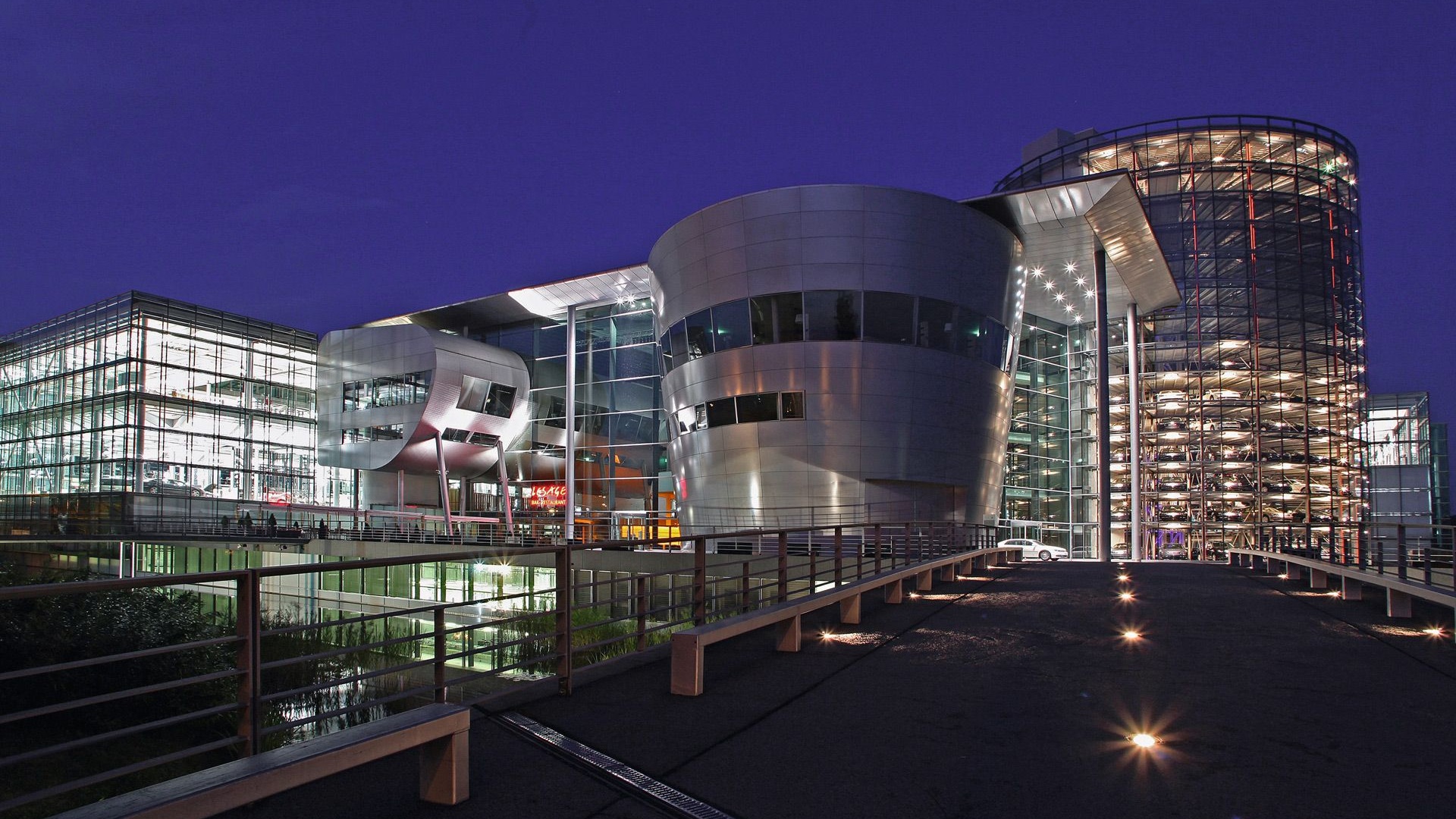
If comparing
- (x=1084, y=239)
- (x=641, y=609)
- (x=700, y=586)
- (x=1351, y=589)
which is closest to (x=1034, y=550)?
(x=1084, y=239)

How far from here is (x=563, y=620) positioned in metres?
7.24

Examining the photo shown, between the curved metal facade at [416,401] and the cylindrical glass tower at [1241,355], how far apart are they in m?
32.7

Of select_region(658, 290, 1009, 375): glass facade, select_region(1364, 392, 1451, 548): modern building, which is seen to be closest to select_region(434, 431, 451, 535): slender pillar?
select_region(658, 290, 1009, 375): glass facade

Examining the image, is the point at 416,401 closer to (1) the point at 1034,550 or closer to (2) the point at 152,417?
(2) the point at 152,417

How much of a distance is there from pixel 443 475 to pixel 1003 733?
42.8 m

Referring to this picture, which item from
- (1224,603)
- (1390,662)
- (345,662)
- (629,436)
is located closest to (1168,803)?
(1390,662)

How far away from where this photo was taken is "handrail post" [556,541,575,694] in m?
7.15

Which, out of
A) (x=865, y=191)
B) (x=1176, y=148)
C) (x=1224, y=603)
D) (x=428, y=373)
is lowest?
(x=1224, y=603)

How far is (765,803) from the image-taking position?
478 cm

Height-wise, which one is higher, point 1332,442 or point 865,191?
point 865,191

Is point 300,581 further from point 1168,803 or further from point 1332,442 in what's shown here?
point 1332,442

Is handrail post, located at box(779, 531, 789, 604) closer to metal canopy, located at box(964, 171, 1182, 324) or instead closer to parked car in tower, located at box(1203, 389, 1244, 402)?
metal canopy, located at box(964, 171, 1182, 324)

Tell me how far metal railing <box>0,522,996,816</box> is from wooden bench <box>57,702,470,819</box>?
0.15 metres

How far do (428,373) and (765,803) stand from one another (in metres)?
→ 44.5
